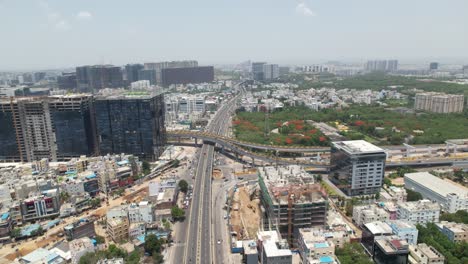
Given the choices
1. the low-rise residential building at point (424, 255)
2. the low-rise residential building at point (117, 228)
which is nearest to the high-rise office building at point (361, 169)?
the low-rise residential building at point (424, 255)

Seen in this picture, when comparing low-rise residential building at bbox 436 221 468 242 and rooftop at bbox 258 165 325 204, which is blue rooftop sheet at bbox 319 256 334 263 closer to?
rooftop at bbox 258 165 325 204

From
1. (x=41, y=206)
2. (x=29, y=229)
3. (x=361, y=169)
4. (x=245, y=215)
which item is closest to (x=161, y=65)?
(x=41, y=206)

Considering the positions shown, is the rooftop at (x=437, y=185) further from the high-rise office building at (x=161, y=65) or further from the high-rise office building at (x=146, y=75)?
the high-rise office building at (x=161, y=65)

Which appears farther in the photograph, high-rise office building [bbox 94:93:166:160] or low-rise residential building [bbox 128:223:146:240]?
high-rise office building [bbox 94:93:166:160]

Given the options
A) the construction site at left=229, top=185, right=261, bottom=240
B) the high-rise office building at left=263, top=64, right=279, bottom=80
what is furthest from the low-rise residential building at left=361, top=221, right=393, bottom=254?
the high-rise office building at left=263, top=64, right=279, bottom=80

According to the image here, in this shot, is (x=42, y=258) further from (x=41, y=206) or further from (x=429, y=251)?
(x=429, y=251)
